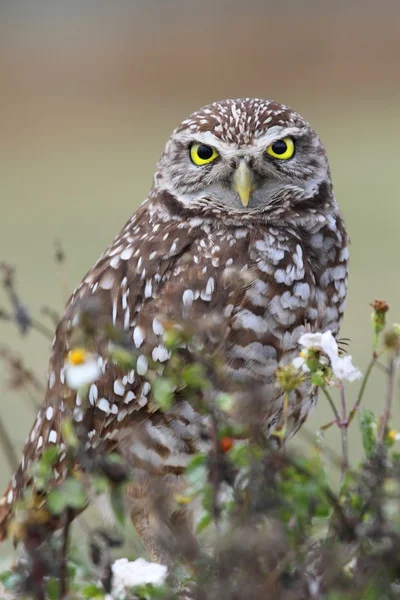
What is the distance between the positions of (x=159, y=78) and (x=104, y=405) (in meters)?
16.6

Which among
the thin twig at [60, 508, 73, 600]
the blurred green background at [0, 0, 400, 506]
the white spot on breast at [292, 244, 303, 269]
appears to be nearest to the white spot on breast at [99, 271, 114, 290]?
the white spot on breast at [292, 244, 303, 269]

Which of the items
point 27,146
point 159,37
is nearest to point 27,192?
point 27,146

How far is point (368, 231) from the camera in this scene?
13.9 meters

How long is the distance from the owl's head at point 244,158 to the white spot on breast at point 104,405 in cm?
65

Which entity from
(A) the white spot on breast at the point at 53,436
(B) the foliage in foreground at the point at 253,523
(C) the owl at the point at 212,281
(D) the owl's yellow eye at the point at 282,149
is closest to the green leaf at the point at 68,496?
(B) the foliage in foreground at the point at 253,523

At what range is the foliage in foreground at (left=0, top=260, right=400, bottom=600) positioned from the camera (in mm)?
1500

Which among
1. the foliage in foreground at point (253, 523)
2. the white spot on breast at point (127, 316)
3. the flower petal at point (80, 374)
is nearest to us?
the foliage in foreground at point (253, 523)

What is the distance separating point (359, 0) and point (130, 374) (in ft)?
59.3

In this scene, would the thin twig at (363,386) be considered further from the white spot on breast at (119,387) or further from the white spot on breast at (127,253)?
the white spot on breast at (127,253)

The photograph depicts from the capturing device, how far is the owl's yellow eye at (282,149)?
3178 millimetres

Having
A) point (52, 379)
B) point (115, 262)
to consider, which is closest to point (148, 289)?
point (115, 262)

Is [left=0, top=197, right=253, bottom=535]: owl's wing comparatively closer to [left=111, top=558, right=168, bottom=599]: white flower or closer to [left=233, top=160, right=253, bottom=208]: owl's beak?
[left=233, top=160, right=253, bottom=208]: owl's beak

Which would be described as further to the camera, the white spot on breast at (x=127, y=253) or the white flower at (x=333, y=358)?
the white spot on breast at (x=127, y=253)

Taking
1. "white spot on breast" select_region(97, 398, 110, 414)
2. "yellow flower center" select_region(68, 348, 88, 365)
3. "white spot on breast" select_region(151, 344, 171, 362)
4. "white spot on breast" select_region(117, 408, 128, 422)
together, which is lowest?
"white spot on breast" select_region(117, 408, 128, 422)
